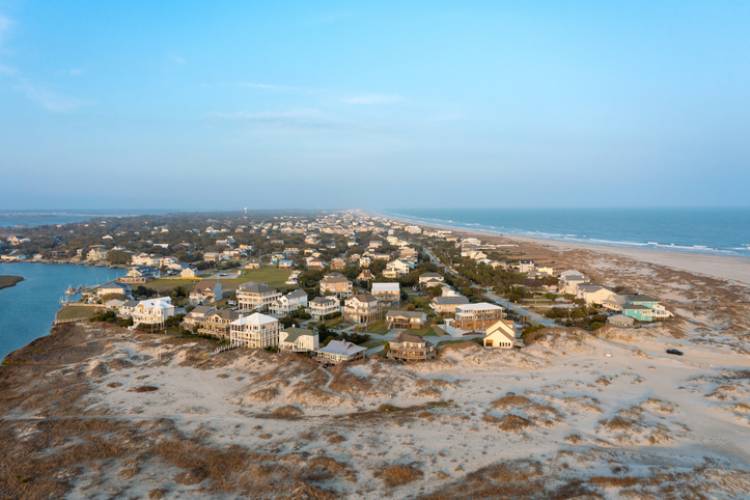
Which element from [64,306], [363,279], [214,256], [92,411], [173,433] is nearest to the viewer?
[173,433]

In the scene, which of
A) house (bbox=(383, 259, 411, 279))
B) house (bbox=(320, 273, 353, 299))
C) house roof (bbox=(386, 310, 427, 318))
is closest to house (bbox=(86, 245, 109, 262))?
house (bbox=(383, 259, 411, 279))

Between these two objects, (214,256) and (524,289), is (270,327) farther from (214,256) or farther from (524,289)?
(214,256)

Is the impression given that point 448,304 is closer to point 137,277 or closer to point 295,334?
point 295,334

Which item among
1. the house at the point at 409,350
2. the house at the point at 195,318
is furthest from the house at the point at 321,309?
the house at the point at 409,350

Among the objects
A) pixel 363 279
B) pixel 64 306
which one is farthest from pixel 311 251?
Answer: pixel 64 306

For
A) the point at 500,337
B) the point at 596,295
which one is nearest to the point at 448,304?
the point at 500,337

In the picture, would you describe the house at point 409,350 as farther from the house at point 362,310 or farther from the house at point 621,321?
the house at point 621,321

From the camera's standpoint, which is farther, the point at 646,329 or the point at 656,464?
the point at 646,329
